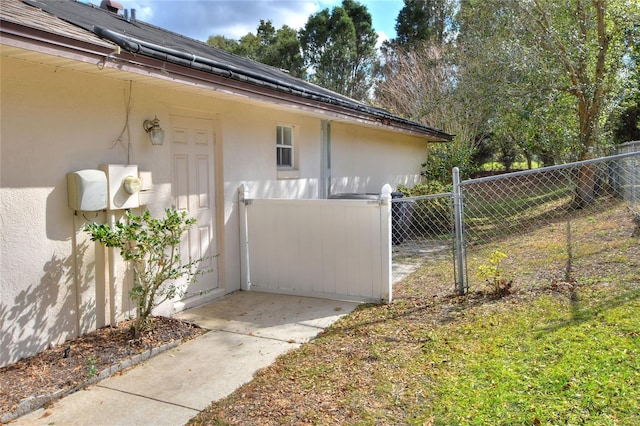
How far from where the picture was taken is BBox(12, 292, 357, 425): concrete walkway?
126 inches

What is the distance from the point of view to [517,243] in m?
8.64

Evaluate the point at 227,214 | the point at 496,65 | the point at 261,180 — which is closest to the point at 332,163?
the point at 261,180

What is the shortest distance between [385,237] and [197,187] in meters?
2.39

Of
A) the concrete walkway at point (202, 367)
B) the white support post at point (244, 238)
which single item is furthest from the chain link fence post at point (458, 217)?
the white support post at point (244, 238)

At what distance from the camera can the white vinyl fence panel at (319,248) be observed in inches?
218

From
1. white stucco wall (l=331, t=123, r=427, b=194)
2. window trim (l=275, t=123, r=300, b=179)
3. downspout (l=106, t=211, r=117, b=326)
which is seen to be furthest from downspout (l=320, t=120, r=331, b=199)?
downspout (l=106, t=211, r=117, b=326)

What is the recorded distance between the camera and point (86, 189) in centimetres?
413

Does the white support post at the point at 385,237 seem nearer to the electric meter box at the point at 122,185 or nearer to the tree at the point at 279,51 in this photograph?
the electric meter box at the point at 122,185

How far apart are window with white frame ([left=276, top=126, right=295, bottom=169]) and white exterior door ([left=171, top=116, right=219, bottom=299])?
5.71ft

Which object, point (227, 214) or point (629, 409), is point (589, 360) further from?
point (227, 214)

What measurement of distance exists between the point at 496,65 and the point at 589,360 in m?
9.09

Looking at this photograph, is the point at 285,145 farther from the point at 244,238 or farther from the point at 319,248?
the point at 319,248

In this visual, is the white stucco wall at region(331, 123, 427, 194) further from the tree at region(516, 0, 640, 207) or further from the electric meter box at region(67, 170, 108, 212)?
the electric meter box at region(67, 170, 108, 212)

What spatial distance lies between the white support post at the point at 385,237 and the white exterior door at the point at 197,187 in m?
2.07
